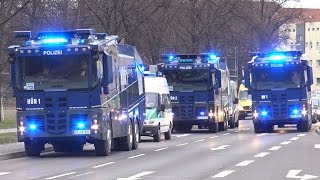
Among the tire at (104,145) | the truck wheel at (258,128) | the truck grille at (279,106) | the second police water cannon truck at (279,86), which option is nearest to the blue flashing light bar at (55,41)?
the tire at (104,145)

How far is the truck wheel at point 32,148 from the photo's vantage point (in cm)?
2295

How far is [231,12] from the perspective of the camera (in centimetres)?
5412

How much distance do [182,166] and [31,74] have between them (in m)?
5.97

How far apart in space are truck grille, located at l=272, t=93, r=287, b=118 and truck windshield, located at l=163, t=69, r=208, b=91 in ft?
10.9

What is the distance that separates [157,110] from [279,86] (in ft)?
25.0

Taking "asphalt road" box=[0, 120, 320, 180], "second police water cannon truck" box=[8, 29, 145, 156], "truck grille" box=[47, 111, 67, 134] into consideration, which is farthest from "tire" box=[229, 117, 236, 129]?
"truck grille" box=[47, 111, 67, 134]

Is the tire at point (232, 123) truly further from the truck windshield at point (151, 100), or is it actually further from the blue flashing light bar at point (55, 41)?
the blue flashing light bar at point (55, 41)

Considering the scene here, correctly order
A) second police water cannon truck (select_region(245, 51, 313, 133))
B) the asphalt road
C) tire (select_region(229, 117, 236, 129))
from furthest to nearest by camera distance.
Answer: tire (select_region(229, 117, 236, 129)) → second police water cannon truck (select_region(245, 51, 313, 133)) → the asphalt road

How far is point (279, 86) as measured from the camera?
3603 cm

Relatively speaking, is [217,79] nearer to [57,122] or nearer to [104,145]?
[104,145]

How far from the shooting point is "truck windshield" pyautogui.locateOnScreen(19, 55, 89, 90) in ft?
71.3

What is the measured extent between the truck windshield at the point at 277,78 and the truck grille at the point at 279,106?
0.46 metres

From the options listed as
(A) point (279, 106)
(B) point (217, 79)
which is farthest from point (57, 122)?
(B) point (217, 79)

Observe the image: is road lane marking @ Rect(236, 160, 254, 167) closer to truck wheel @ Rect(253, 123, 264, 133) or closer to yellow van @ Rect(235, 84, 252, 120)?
truck wheel @ Rect(253, 123, 264, 133)
